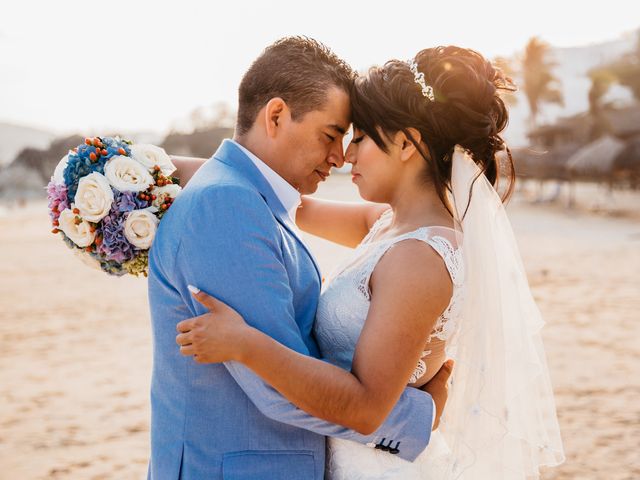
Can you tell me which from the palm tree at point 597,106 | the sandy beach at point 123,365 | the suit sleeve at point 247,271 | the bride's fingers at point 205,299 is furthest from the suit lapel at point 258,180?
the palm tree at point 597,106

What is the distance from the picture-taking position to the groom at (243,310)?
1937mm

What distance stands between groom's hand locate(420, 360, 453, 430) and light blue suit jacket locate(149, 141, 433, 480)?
0.31 meters

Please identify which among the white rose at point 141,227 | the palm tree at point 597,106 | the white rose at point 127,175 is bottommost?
the palm tree at point 597,106

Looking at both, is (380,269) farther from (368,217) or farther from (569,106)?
(569,106)

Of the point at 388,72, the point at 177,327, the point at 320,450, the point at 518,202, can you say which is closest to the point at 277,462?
the point at 320,450

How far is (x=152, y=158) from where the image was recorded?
2.53 metres

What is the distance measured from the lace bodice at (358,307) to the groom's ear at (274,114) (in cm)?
58

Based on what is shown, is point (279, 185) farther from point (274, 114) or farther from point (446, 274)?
point (446, 274)

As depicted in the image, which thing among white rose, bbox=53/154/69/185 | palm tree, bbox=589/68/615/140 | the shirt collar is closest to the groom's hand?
the shirt collar

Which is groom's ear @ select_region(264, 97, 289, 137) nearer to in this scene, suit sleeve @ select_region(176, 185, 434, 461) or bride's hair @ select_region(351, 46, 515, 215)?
bride's hair @ select_region(351, 46, 515, 215)

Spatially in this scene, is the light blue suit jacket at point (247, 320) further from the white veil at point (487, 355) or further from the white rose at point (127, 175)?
the white veil at point (487, 355)

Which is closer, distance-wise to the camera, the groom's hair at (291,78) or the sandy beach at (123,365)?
the groom's hair at (291,78)

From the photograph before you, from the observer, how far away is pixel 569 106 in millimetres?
128000

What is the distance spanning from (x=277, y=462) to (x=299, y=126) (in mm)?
1174
